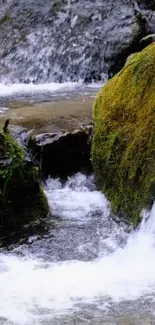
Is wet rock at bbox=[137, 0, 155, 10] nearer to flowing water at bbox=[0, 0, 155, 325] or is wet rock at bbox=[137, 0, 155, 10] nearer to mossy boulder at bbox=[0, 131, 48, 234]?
flowing water at bbox=[0, 0, 155, 325]

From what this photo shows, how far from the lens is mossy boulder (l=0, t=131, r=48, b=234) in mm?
5293

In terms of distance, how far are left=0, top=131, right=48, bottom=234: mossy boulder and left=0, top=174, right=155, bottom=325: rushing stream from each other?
0.21m

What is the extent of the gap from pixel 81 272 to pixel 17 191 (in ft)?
4.16

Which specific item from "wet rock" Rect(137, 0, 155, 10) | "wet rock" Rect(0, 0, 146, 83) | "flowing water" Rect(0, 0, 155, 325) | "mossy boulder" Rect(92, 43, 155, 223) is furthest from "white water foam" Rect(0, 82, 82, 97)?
"mossy boulder" Rect(92, 43, 155, 223)

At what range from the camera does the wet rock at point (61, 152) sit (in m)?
6.18

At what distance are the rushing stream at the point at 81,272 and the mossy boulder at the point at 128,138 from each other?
20 cm

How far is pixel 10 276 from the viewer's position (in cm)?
433

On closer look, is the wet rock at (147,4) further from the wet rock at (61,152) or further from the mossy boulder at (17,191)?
the mossy boulder at (17,191)

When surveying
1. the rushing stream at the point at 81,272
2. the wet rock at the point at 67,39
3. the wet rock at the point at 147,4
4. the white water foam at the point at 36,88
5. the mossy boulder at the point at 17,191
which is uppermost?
the wet rock at the point at 147,4

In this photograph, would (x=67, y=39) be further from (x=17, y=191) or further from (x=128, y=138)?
(x=17, y=191)

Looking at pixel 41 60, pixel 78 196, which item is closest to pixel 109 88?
pixel 78 196

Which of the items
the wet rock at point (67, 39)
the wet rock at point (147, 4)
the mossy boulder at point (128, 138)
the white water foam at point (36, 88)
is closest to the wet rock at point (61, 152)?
the mossy boulder at point (128, 138)

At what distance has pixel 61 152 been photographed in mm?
6223

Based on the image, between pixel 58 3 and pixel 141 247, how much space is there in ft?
28.2
